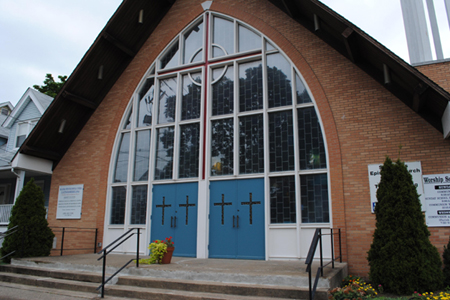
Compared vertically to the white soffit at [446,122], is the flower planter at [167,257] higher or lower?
lower

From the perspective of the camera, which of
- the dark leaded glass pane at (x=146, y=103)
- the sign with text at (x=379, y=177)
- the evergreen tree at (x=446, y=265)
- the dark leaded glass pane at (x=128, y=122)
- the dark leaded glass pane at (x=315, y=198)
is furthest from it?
the dark leaded glass pane at (x=128, y=122)

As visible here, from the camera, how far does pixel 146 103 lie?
11414 millimetres

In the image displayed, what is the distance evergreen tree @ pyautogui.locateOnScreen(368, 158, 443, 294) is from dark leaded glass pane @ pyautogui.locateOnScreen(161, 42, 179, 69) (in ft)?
23.7

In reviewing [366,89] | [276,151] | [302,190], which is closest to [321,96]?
[366,89]

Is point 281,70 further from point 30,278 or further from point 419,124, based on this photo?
point 30,278

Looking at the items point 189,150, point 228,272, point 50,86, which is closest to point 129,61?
point 189,150

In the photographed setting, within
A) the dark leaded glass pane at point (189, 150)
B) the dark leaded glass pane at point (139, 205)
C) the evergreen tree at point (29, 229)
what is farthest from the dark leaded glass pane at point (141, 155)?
the evergreen tree at point (29, 229)

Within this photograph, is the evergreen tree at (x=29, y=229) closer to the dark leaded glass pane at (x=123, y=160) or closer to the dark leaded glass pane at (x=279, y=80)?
the dark leaded glass pane at (x=123, y=160)

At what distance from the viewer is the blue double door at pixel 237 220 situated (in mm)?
8930

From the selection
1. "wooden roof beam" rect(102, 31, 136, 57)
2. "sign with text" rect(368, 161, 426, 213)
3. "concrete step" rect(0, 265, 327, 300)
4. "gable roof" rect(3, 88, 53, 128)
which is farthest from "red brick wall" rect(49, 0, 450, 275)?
"gable roof" rect(3, 88, 53, 128)

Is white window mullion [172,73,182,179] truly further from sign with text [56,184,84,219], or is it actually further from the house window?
the house window

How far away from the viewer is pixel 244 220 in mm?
9109

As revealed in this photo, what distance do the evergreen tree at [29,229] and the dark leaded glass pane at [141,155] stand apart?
2.70m

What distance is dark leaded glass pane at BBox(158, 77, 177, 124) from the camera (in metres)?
11.0
